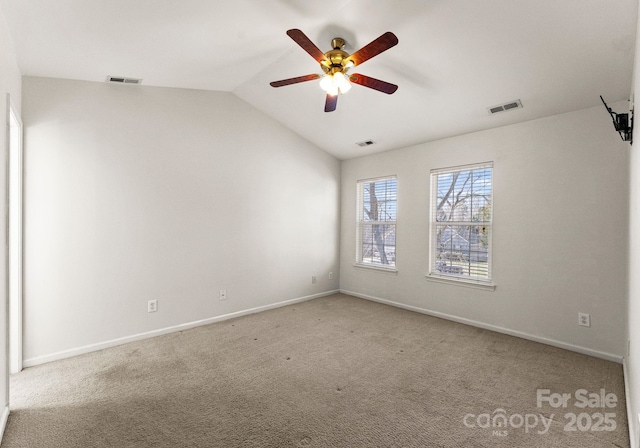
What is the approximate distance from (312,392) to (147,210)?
2585 millimetres

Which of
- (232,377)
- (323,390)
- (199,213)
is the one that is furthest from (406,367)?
(199,213)

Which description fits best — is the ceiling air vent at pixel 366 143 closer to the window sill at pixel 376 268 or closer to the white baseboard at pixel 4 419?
the window sill at pixel 376 268

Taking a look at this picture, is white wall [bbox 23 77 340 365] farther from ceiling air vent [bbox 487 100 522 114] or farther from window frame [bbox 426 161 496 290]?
ceiling air vent [bbox 487 100 522 114]

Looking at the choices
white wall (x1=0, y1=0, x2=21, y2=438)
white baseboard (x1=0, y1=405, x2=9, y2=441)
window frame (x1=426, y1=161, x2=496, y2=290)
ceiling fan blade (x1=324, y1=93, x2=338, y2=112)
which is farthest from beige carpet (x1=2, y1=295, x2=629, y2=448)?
ceiling fan blade (x1=324, y1=93, x2=338, y2=112)

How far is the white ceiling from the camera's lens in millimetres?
2182

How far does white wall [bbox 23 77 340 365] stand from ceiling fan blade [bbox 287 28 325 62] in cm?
208

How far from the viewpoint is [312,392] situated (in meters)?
2.38

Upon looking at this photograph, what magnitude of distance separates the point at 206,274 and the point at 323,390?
219 cm

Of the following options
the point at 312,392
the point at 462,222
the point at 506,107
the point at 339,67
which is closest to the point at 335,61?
the point at 339,67

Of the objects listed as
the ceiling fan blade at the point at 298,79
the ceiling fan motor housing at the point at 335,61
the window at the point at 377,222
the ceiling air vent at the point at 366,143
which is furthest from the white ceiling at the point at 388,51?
the window at the point at 377,222

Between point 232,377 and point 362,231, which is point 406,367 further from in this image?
point 362,231

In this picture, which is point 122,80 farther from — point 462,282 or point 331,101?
point 462,282

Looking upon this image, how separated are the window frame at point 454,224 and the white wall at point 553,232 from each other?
6 centimetres

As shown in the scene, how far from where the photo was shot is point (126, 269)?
10.9ft
